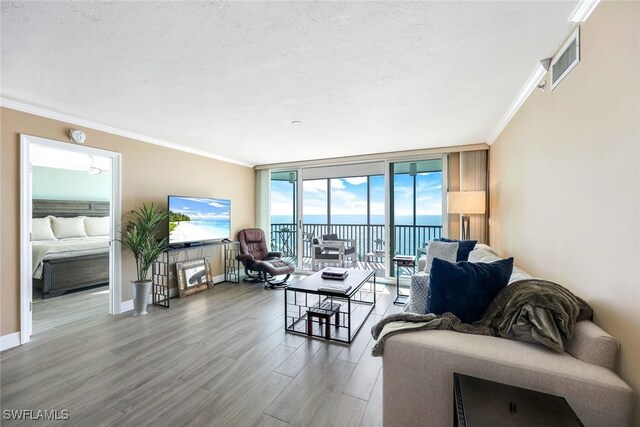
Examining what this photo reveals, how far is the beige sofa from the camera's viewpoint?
1.05 meters

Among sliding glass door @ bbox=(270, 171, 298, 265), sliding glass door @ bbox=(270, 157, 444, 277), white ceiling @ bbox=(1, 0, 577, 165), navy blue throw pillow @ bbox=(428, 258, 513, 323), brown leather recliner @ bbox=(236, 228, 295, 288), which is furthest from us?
sliding glass door @ bbox=(270, 171, 298, 265)

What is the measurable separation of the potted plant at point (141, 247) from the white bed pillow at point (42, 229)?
2.68 m

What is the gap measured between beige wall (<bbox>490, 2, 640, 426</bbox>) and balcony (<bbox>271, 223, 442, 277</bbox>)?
3351 mm

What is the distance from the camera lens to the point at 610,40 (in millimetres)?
1246

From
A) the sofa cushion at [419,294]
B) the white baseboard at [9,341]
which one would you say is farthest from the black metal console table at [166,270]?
the sofa cushion at [419,294]

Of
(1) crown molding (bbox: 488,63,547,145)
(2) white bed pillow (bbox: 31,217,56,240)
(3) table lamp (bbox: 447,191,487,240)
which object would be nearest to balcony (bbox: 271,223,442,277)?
(3) table lamp (bbox: 447,191,487,240)

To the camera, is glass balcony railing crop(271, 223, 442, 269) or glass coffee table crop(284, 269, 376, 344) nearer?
glass coffee table crop(284, 269, 376, 344)

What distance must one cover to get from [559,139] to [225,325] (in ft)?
11.4

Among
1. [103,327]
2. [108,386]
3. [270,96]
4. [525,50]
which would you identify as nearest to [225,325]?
[108,386]

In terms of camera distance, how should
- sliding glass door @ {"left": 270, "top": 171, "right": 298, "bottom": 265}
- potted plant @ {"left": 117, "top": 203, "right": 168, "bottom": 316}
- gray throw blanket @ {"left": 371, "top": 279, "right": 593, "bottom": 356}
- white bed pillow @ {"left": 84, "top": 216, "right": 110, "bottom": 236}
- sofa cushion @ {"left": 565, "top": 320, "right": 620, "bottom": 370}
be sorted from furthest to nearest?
sliding glass door @ {"left": 270, "top": 171, "right": 298, "bottom": 265}
white bed pillow @ {"left": 84, "top": 216, "right": 110, "bottom": 236}
potted plant @ {"left": 117, "top": 203, "right": 168, "bottom": 316}
gray throw blanket @ {"left": 371, "top": 279, "right": 593, "bottom": 356}
sofa cushion @ {"left": 565, "top": 320, "right": 620, "bottom": 370}

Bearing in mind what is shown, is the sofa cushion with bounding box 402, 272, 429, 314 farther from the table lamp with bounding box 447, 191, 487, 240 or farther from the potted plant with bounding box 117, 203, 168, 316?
the potted plant with bounding box 117, 203, 168, 316

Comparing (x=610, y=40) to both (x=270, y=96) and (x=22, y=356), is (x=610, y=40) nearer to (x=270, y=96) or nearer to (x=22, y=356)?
(x=270, y=96)

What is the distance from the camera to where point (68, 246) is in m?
4.22

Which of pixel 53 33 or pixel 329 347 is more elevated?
pixel 53 33
